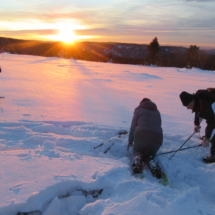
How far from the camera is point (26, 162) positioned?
2.37 metres

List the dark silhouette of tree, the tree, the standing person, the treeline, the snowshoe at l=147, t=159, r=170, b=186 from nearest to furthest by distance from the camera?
the snowshoe at l=147, t=159, r=170, b=186 → the standing person → the tree → the treeline → the dark silhouette of tree

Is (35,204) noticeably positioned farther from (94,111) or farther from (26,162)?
(94,111)

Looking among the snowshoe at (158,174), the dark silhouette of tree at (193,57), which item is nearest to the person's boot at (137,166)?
the snowshoe at (158,174)

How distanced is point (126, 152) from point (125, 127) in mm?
931

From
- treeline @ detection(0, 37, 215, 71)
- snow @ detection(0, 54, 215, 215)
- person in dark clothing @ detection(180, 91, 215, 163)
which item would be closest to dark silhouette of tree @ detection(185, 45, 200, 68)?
treeline @ detection(0, 37, 215, 71)

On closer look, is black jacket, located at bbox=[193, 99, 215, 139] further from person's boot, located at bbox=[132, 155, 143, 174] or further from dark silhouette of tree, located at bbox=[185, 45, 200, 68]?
dark silhouette of tree, located at bbox=[185, 45, 200, 68]

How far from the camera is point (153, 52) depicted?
30.6m

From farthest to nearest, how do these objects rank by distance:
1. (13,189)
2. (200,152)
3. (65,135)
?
(65,135), (200,152), (13,189)

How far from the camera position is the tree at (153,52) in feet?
100

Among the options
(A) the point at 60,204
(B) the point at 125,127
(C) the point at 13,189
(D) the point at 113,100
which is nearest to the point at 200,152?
(B) the point at 125,127

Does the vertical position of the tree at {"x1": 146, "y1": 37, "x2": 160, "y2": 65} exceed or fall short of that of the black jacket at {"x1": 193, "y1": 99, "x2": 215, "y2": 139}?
it exceeds it

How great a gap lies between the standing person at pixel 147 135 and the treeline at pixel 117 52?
526 cm

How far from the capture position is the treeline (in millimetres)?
31094

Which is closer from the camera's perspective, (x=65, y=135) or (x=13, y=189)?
(x=13, y=189)
